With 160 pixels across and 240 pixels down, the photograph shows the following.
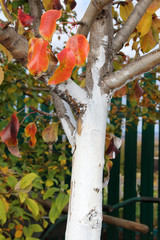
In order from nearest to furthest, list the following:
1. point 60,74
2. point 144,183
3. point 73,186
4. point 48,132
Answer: point 60,74 → point 73,186 → point 48,132 → point 144,183

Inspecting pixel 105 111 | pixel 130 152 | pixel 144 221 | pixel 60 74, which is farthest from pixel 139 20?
pixel 144 221

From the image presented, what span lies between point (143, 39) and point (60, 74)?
53 centimetres

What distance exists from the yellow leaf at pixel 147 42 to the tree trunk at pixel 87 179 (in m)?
0.34

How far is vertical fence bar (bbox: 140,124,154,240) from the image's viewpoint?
11.7 ft

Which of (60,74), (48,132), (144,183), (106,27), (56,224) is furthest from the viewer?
(144,183)

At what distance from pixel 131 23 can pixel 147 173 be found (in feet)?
9.69

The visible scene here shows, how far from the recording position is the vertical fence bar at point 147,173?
3580 millimetres

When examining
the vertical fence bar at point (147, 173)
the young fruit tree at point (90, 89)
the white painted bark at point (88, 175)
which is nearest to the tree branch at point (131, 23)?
the young fruit tree at point (90, 89)

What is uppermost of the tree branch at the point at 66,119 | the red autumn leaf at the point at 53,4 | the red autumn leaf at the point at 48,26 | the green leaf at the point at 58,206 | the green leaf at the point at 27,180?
the red autumn leaf at the point at 53,4

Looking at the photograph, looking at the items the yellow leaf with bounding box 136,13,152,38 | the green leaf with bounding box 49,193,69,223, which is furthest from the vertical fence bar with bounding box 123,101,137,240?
the yellow leaf with bounding box 136,13,152,38

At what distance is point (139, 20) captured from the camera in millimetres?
973

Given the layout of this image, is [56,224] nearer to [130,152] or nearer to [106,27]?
[106,27]

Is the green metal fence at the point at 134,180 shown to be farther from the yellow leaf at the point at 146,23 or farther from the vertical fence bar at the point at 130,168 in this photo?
the yellow leaf at the point at 146,23

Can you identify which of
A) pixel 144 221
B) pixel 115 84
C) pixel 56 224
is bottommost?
pixel 144 221
